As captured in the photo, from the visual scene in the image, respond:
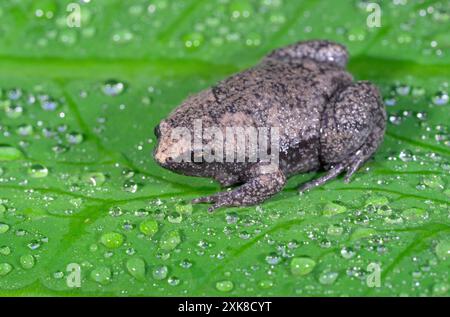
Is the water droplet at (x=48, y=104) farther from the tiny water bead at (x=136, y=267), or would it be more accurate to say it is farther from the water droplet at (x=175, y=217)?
the tiny water bead at (x=136, y=267)

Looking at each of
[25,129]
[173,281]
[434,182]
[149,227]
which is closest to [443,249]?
[434,182]

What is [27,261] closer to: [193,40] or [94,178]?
[94,178]

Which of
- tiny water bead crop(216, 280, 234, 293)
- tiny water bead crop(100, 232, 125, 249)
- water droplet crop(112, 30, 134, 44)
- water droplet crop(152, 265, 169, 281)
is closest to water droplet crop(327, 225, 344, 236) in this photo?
tiny water bead crop(216, 280, 234, 293)

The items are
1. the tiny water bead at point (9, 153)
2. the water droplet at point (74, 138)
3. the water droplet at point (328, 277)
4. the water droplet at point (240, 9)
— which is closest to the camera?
the water droplet at point (328, 277)

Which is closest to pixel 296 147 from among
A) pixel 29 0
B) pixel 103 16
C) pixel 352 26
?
pixel 352 26

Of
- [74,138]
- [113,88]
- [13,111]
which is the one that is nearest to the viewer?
[74,138]

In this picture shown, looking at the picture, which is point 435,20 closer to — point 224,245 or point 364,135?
point 364,135

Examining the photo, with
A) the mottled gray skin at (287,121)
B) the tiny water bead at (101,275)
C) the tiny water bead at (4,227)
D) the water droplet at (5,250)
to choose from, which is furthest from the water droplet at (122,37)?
the tiny water bead at (101,275)
